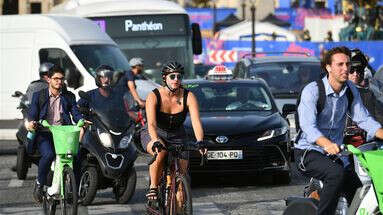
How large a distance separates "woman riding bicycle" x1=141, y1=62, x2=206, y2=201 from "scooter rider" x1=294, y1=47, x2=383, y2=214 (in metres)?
2.13

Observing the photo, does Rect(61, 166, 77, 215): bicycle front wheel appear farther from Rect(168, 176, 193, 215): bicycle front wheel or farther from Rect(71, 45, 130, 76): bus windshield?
Rect(71, 45, 130, 76): bus windshield

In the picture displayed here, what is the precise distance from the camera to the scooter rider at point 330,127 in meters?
8.60

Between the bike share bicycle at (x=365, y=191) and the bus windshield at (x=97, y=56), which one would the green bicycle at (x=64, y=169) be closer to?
the bike share bicycle at (x=365, y=191)

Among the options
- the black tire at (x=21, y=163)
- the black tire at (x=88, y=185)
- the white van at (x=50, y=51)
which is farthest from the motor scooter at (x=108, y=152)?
the white van at (x=50, y=51)

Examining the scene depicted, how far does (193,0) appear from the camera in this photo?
14462 centimetres

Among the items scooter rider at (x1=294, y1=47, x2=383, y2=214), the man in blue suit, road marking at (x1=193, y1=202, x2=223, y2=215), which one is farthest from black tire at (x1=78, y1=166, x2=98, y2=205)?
scooter rider at (x1=294, y1=47, x2=383, y2=214)

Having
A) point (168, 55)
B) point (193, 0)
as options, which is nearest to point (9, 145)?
point (168, 55)

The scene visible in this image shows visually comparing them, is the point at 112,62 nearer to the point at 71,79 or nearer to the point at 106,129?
the point at 71,79

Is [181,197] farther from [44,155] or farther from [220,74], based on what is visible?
[220,74]

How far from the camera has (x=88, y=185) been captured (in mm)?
13727

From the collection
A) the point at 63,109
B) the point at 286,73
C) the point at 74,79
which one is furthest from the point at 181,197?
the point at 74,79

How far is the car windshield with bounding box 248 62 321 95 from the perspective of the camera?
22.3 meters

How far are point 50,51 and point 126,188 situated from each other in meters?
10.8

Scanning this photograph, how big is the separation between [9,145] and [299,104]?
15.3 meters
